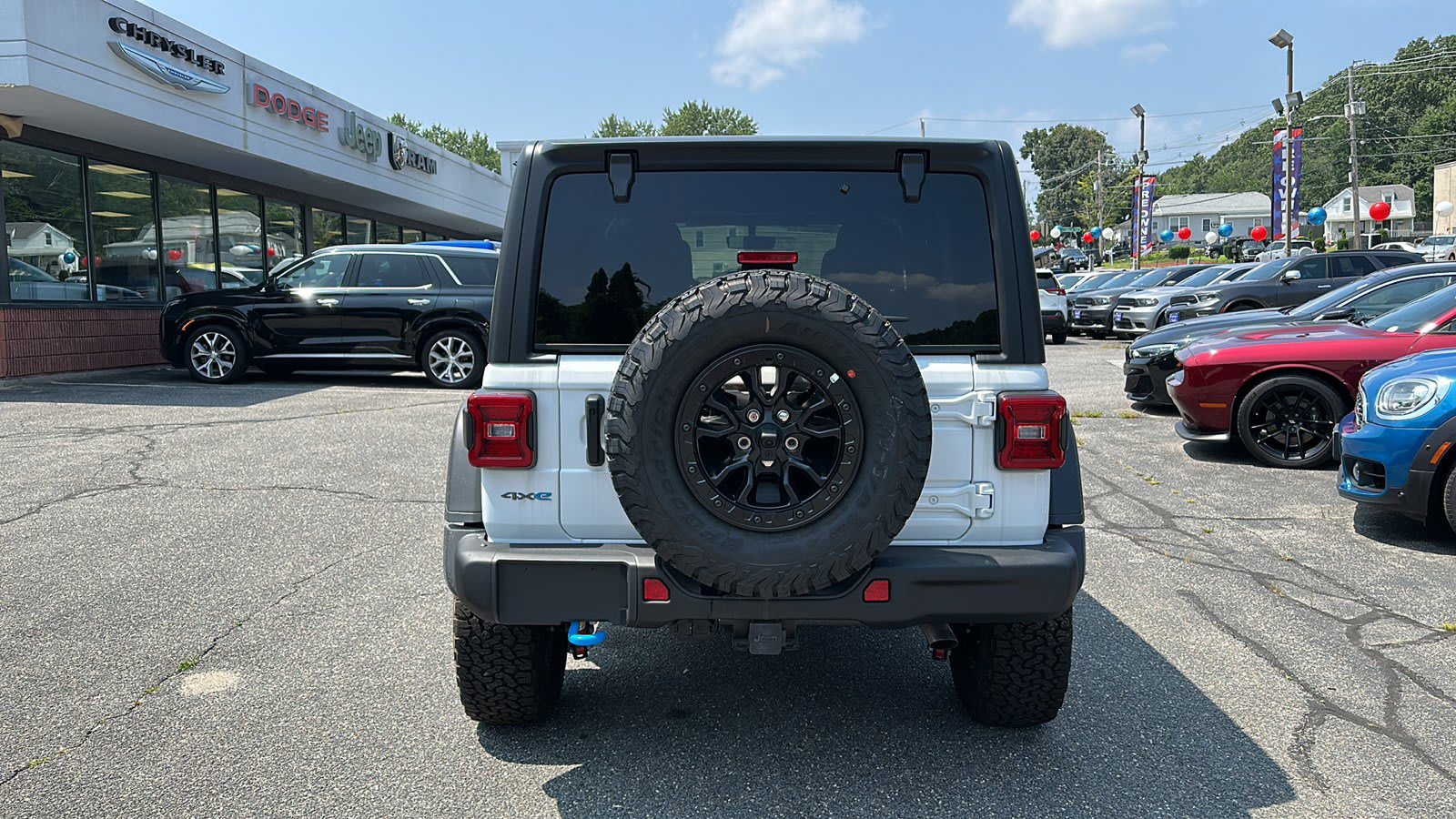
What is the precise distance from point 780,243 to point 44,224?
14416 millimetres

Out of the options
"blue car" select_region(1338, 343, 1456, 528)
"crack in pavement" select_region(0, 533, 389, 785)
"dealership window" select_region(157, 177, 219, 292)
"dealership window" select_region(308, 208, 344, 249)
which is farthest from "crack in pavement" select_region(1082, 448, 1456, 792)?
"dealership window" select_region(308, 208, 344, 249)

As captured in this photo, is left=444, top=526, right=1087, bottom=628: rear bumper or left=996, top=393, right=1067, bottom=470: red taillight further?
left=996, top=393, right=1067, bottom=470: red taillight

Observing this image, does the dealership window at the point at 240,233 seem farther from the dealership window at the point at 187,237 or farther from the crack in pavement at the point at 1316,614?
the crack in pavement at the point at 1316,614

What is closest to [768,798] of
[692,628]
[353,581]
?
[692,628]

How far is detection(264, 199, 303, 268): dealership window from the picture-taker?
20438 millimetres

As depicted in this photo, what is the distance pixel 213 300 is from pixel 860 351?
12.9 meters

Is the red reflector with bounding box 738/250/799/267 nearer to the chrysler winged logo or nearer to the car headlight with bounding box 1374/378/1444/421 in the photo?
the car headlight with bounding box 1374/378/1444/421

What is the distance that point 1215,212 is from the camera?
110m

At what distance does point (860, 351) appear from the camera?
279 centimetres

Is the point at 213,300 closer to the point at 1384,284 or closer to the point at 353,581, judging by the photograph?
the point at 353,581

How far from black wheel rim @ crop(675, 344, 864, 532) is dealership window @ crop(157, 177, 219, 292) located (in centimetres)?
1661

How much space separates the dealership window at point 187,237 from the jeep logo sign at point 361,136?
9.31 ft

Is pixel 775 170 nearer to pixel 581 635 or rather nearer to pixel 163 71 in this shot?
pixel 581 635

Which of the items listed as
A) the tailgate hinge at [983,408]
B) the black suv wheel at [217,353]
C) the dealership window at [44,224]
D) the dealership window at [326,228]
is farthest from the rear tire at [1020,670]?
the dealership window at [326,228]
